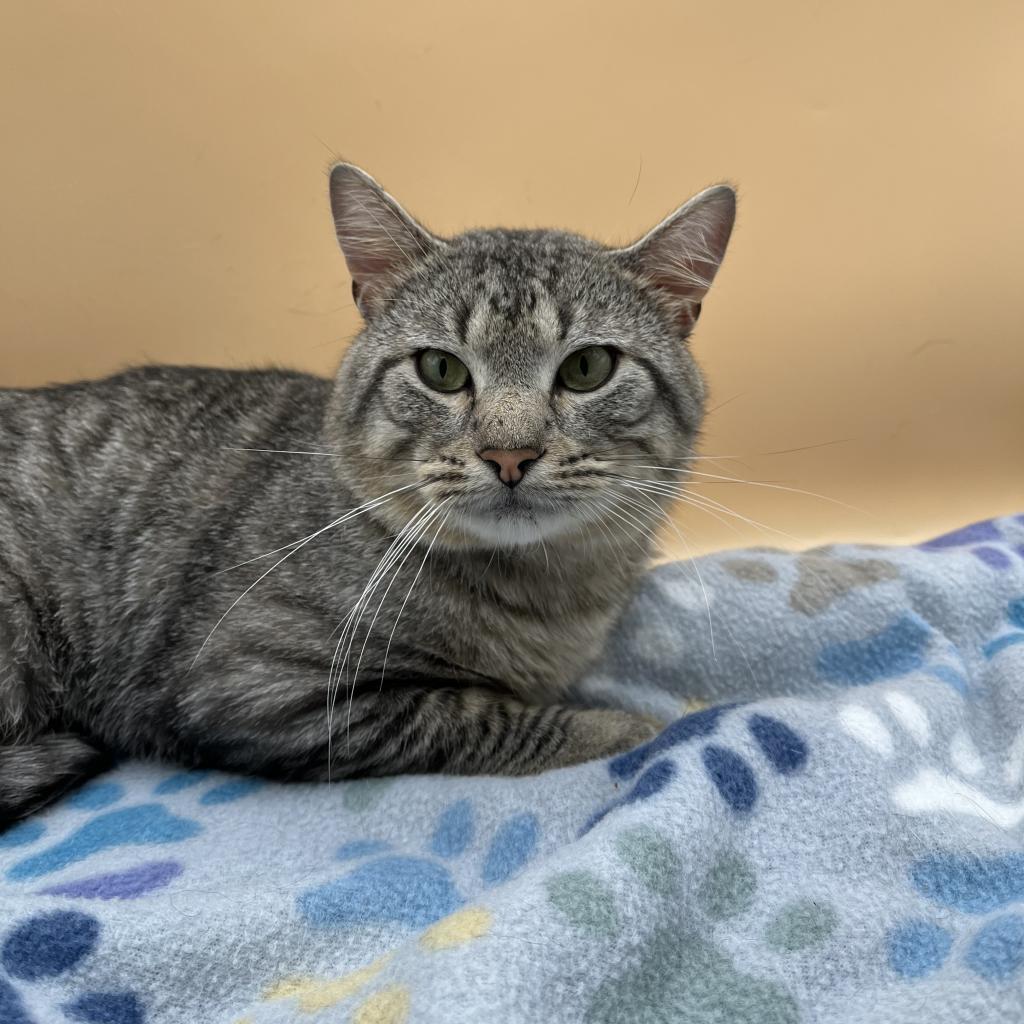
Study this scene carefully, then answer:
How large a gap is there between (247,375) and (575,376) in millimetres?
862

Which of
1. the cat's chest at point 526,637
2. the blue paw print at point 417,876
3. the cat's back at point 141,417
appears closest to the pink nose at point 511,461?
the cat's chest at point 526,637

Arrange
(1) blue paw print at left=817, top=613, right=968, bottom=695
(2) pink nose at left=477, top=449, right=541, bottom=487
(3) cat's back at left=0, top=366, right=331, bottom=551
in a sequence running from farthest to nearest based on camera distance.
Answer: (3) cat's back at left=0, top=366, right=331, bottom=551, (1) blue paw print at left=817, top=613, right=968, bottom=695, (2) pink nose at left=477, top=449, right=541, bottom=487

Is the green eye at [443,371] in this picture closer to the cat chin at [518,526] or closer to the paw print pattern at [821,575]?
the cat chin at [518,526]

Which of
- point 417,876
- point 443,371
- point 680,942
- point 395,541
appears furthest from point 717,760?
point 443,371

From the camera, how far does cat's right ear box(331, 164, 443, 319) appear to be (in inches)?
54.9

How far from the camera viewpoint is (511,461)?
114cm

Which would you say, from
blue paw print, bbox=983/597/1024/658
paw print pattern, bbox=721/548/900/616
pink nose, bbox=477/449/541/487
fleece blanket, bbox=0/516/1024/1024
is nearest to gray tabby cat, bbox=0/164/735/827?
pink nose, bbox=477/449/541/487

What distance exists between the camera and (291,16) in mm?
2049

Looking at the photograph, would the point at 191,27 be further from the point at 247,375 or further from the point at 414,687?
the point at 414,687

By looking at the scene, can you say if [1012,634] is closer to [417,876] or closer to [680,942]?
[680,942]

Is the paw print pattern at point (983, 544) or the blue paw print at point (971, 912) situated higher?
the paw print pattern at point (983, 544)

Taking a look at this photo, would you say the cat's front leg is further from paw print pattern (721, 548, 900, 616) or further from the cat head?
paw print pattern (721, 548, 900, 616)

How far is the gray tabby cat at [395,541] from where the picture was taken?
1257 mm

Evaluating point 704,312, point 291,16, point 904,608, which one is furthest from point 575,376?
point 291,16
